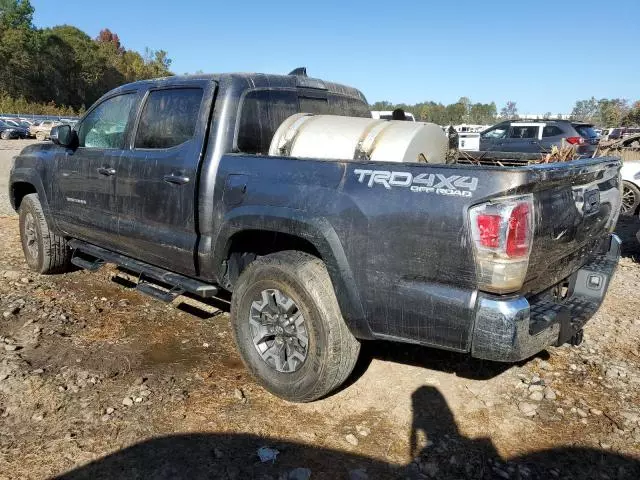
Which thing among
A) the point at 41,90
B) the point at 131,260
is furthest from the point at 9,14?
the point at 131,260

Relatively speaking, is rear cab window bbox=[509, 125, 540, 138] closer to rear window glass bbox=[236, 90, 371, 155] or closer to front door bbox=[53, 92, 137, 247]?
rear window glass bbox=[236, 90, 371, 155]

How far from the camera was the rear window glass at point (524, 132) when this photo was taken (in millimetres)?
15179

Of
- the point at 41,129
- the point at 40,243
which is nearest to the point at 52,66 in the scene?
the point at 41,129

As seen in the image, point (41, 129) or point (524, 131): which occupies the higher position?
point (524, 131)

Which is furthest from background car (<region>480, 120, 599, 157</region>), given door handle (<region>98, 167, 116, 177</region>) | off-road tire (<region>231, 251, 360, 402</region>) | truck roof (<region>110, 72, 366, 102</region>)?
off-road tire (<region>231, 251, 360, 402</region>)

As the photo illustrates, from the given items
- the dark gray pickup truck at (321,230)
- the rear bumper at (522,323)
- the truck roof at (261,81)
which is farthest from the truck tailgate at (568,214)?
the truck roof at (261,81)

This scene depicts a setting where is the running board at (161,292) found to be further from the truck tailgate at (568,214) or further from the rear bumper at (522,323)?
the truck tailgate at (568,214)

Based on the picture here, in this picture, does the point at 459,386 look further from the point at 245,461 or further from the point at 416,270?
→ the point at 245,461

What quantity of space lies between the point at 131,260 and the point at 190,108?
1.41 metres

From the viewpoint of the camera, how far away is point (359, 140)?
3.33 m

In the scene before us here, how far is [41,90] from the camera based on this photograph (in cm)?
7081

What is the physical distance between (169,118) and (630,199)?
27.1 feet

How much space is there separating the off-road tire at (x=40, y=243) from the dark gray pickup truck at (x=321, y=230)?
841mm

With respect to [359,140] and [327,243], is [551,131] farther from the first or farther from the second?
[327,243]
